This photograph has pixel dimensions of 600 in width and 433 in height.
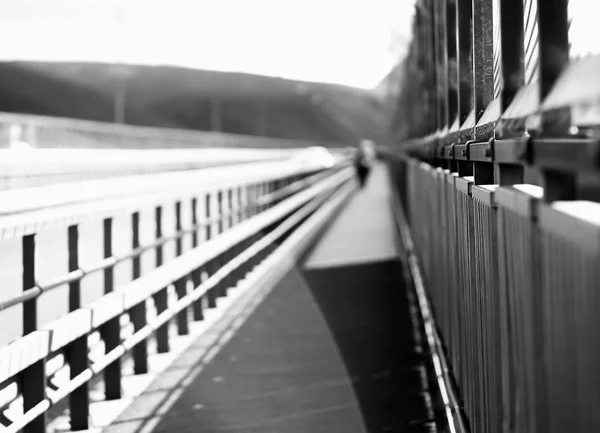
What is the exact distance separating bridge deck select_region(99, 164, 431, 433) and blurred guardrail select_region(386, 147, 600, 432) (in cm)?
140

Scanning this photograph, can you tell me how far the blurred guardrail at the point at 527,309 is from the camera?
85.1 inches

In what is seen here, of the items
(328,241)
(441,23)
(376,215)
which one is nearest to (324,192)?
(376,215)

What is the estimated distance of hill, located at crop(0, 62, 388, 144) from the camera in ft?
445

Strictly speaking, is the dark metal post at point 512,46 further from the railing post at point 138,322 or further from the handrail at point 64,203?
the railing post at point 138,322

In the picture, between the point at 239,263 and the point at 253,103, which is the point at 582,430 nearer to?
the point at 239,263

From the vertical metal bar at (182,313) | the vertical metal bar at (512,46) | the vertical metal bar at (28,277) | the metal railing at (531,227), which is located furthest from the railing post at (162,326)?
the vertical metal bar at (512,46)

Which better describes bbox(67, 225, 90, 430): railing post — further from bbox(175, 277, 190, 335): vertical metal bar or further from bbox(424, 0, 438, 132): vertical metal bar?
bbox(424, 0, 438, 132): vertical metal bar

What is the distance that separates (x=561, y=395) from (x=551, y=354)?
132 mm

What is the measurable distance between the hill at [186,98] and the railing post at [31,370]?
111 metres

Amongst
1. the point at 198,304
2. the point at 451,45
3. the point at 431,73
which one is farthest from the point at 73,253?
the point at 431,73

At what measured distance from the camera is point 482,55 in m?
4.91

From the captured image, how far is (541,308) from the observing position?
104 inches

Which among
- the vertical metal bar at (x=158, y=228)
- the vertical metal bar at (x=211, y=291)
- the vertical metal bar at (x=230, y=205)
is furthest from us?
the vertical metal bar at (x=230, y=205)

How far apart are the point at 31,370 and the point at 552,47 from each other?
10.3ft
